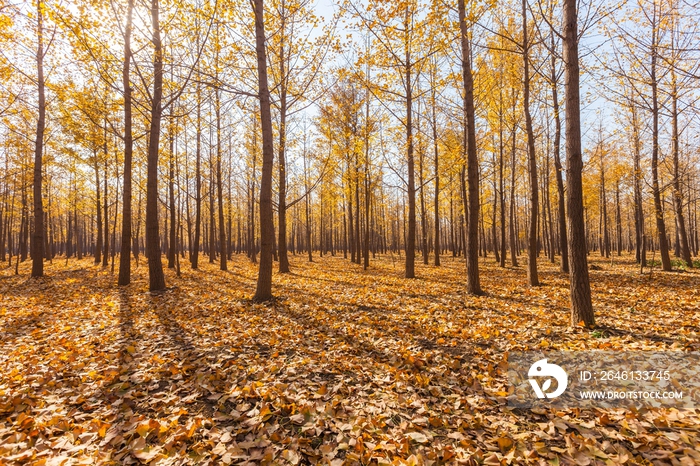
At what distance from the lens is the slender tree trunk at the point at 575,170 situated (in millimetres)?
5160

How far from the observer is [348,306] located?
7566 millimetres

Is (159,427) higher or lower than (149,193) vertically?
lower

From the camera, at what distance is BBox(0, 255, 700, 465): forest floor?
8.15ft

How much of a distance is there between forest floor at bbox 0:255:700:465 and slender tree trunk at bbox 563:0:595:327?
511mm

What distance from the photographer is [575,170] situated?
5.16 meters

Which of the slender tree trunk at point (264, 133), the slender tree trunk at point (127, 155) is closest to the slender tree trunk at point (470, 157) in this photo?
the slender tree trunk at point (264, 133)

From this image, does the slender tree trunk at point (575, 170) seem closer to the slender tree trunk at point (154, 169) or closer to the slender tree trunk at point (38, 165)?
the slender tree trunk at point (154, 169)

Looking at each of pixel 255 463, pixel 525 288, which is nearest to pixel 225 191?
pixel 525 288

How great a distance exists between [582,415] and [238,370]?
4073 millimetres

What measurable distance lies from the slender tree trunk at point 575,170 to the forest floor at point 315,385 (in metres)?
0.51

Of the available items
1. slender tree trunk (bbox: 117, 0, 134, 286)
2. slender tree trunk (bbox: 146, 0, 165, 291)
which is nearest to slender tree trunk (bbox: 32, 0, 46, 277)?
slender tree trunk (bbox: 117, 0, 134, 286)

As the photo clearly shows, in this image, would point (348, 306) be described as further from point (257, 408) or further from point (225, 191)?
point (225, 191)

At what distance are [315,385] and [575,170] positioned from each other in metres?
5.70

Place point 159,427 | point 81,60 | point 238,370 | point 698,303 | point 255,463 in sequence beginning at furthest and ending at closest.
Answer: point 81,60, point 698,303, point 238,370, point 159,427, point 255,463
